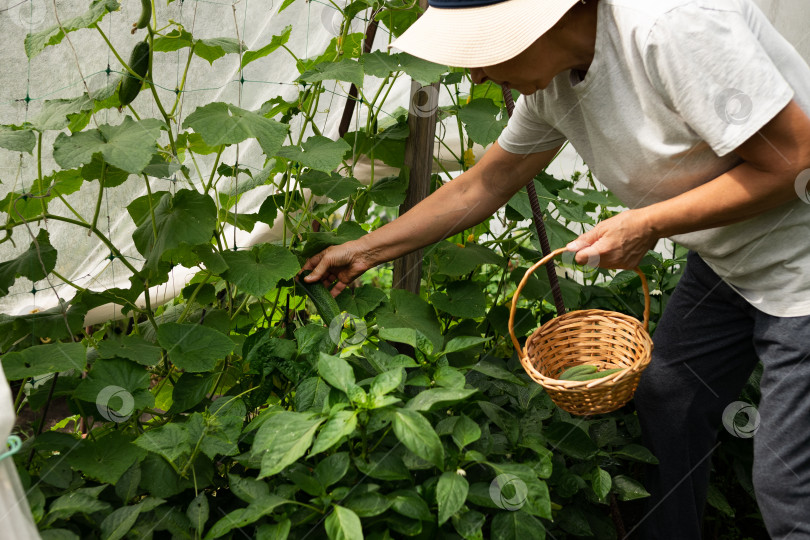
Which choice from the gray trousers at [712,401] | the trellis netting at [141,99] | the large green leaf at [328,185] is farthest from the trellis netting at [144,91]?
the gray trousers at [712,401]

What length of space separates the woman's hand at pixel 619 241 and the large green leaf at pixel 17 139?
1014 millimetres

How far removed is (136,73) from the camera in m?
1.49

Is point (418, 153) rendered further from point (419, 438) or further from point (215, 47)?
point (419, 438)

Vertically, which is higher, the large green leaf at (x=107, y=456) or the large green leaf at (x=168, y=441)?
the large green leaf at (x=168, y=441)

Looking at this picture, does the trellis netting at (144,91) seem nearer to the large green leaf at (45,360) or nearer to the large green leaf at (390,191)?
the large green leaf at (390,191)

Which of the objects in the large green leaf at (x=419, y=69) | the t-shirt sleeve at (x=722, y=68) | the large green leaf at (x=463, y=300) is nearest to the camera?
the t-shirt sleeve at (x=722, y=68)

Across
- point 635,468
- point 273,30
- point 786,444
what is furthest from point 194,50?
point 635,468

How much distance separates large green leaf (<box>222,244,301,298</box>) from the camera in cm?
154

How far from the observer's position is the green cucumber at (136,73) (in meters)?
1.51

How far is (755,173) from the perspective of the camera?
1.20m

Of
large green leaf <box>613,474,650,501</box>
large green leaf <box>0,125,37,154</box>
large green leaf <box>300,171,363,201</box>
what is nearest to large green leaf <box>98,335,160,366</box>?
large green leaf <box>0,125,37,154</box>

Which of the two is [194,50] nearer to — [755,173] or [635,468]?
[755,173]

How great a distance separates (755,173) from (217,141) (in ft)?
3.05

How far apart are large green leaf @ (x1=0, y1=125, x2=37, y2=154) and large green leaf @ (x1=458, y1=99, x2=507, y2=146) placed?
3.21 feet
